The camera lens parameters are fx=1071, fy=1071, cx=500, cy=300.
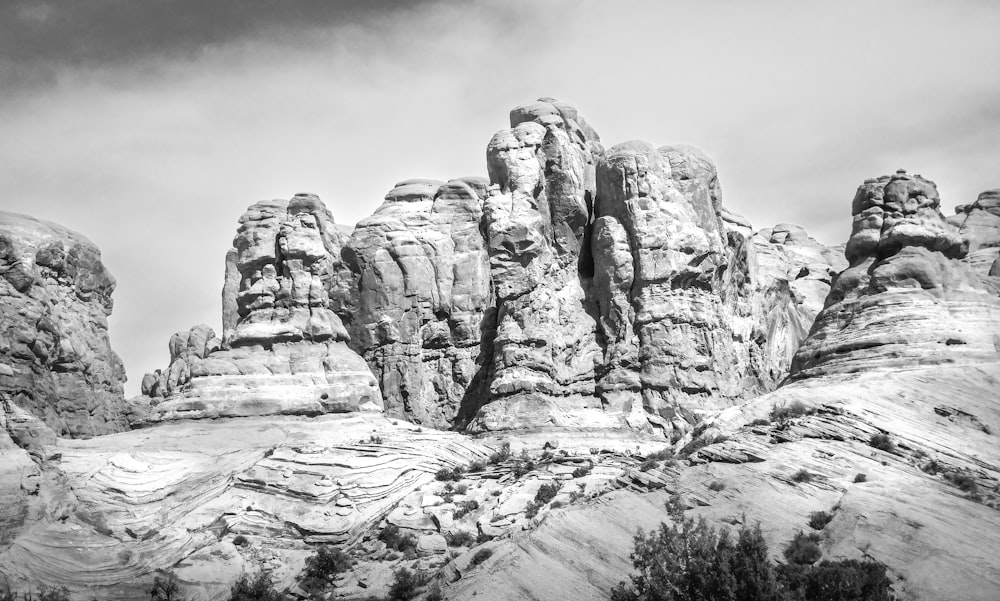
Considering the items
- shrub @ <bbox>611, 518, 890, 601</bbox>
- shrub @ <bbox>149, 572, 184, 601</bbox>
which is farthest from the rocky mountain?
shrub @ <bbox>611, 518, 890, 601</bbox>

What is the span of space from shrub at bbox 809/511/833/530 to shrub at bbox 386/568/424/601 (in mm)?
12635

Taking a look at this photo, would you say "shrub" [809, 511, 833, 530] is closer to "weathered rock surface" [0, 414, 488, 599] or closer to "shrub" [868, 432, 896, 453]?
"shrub" [868, 432, 896, 453]

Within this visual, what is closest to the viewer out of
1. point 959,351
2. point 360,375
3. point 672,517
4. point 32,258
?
point 672,517

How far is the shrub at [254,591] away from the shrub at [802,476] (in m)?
17.6

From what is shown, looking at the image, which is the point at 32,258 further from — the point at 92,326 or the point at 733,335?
the point at 733,335

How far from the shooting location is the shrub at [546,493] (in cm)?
3934

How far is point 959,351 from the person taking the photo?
42.2m

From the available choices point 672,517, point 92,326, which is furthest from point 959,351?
point 92,326

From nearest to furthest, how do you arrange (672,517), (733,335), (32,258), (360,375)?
(672,517) → (360,375) → (32,258) → (733,335)

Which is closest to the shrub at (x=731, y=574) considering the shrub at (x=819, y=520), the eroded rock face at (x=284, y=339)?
the shrub at (x=819, y=520)

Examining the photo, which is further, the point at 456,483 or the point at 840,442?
the point at 456,483

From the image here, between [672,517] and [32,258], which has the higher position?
[32,258]

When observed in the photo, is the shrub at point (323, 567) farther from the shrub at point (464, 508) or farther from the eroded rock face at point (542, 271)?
the eroded rock face at point (542, 271)

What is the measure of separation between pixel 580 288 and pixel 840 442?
20637 mm
